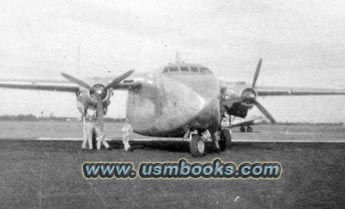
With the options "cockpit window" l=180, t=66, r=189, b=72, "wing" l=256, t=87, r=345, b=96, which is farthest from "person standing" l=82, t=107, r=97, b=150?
"wing" l=256, t=87, r=345, b=96

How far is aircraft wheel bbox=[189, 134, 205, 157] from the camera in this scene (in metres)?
14.8

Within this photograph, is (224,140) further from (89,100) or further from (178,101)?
(89,100)

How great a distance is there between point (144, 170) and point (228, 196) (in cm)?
386

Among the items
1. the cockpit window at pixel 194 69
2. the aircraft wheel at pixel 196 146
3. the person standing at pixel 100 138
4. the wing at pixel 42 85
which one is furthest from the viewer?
the wing at pixel 42 85

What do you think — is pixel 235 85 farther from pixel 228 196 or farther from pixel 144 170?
pixel 228 196

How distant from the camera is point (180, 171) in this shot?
37.4ft

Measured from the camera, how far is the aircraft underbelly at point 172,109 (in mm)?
14625

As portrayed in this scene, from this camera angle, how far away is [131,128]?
1909 centimetres

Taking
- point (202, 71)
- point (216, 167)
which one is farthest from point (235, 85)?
point (216, 167)

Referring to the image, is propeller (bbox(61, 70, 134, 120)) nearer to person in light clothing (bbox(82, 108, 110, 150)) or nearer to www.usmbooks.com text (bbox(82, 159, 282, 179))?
person in light clothing (bbox(82, 108, 110, 150))

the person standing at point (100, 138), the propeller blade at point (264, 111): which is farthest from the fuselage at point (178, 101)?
the propeller blade at point (264, 111)

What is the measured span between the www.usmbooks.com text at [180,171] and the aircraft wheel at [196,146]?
232 cm

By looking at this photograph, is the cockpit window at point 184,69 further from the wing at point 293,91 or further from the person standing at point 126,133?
the wing at point 293,91

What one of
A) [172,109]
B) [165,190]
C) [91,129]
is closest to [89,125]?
[91,129]
